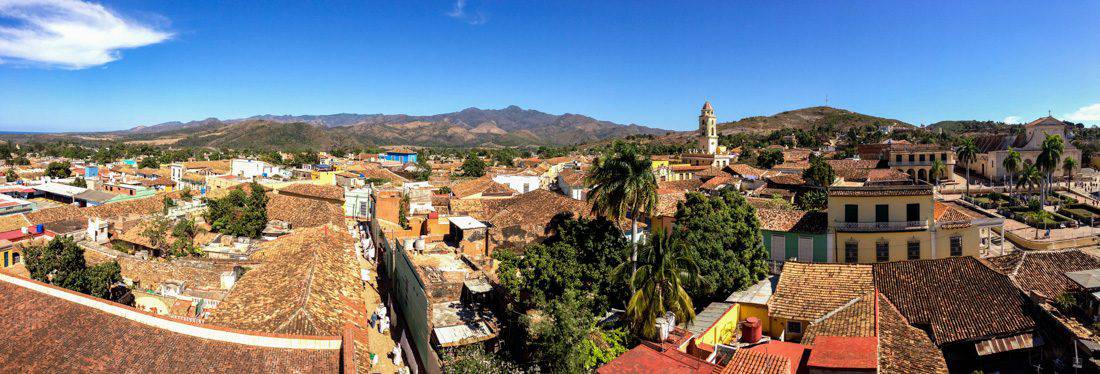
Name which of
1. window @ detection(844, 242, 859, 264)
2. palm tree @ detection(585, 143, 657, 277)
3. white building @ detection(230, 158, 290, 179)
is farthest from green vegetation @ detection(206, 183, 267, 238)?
window @ detection(844, 242, 859, 264)

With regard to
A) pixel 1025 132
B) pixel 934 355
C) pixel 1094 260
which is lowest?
pixel 934 355

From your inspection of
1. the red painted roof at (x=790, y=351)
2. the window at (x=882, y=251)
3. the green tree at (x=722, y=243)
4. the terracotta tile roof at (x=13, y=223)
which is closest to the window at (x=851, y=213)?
the window at (x=882, y=251)

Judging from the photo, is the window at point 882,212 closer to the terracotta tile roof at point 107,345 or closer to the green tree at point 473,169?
the terracotta tile roof at point 107,345

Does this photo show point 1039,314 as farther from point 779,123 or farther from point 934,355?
point 779,123

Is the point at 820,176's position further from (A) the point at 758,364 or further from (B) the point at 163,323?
(B) the point at 163,323

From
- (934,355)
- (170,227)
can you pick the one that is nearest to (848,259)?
(934,355)

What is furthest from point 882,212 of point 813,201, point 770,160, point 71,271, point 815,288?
point 770,160
